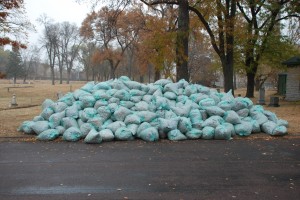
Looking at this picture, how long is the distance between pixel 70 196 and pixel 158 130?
15.3ft

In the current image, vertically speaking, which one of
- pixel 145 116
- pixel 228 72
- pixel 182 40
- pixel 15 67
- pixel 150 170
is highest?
pixel 15 67

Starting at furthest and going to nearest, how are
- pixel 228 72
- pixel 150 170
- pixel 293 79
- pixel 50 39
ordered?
pixel 50 39
pixel 293 79
pixel 228 72
pixel 150 170

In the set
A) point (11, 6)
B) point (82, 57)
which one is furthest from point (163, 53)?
point (82, 57)

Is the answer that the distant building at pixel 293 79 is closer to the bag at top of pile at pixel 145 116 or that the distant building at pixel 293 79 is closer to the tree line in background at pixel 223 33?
the tree line in background at pixel 223 33

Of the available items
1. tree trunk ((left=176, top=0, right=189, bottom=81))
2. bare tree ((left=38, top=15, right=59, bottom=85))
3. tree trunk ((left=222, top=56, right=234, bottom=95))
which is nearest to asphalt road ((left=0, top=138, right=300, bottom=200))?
tree trunk ((left=176, top=0, right=189, bottom=81))

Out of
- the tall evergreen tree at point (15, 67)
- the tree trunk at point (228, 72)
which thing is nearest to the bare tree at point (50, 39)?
the tall evergreen tree at point (15, 67)

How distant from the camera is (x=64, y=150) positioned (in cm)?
765

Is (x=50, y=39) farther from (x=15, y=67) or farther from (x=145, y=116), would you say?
(x=145, y=116)

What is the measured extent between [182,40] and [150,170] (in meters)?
12.7

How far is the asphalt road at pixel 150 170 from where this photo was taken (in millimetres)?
4773

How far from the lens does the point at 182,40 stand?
17703mm

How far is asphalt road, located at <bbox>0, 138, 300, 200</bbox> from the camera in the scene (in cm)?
477

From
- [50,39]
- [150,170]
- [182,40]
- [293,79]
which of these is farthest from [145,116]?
A: [50,39]

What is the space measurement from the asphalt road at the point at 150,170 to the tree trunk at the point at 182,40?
9.46m
